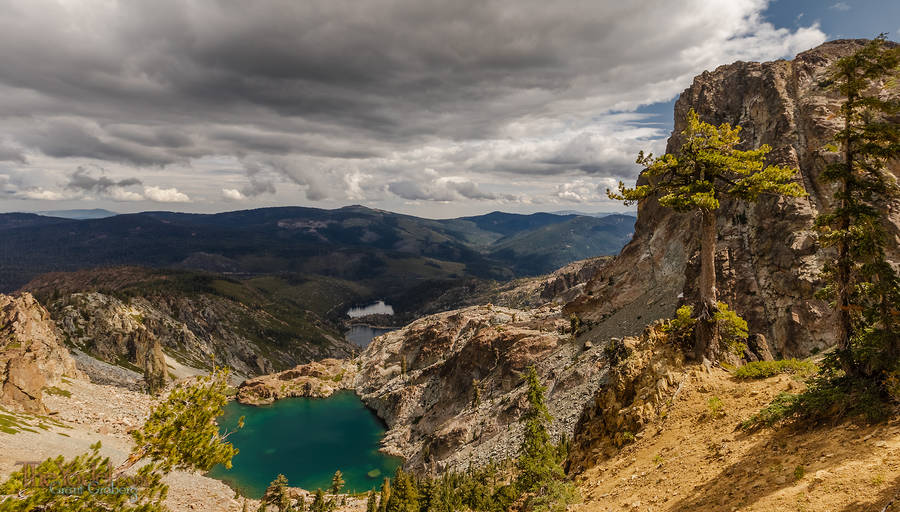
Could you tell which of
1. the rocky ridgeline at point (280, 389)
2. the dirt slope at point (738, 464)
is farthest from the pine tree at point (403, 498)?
the rocky ridgeline at point (280, 389)

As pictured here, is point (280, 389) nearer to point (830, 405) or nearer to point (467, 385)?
point (467, 385)

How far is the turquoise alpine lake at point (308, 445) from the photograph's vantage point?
11894 centimetres

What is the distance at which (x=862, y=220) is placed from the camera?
15.6 m

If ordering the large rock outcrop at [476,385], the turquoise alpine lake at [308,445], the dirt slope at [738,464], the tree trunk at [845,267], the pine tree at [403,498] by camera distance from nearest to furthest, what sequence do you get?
the dirt slope at [738,464] < the tree trunk at [845,267] < the pine tree at [403,498] < the large rock outcrop at [476,385] < the turquoise alpine lake at [308,445]

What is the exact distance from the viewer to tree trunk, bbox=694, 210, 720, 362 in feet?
72.0

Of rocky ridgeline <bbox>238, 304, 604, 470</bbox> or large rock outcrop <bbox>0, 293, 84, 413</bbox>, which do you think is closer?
rocky ridgeline <bbox>238, 304, 604, 470</bbox>

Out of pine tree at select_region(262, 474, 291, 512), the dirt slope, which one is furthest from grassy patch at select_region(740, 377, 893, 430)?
pine tree at select_region(262, 474, 291, 512)

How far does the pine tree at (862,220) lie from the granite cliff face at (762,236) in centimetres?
5247

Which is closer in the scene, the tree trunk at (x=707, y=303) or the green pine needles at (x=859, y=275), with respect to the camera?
the green pine needles at (x=859, y=275)

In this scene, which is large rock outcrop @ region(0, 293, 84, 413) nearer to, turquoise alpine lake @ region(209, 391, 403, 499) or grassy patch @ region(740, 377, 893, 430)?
turquoise alpine lake @ region(209, 391, 403, 499)

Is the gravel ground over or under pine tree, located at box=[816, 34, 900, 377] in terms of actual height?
under

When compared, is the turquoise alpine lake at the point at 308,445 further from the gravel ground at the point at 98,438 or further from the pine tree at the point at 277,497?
the pine tree at the point at 277,497

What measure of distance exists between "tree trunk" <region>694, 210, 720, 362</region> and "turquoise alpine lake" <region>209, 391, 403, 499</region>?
111820 millimetres

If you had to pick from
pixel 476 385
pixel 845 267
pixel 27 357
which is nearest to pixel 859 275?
pixel 845 267
